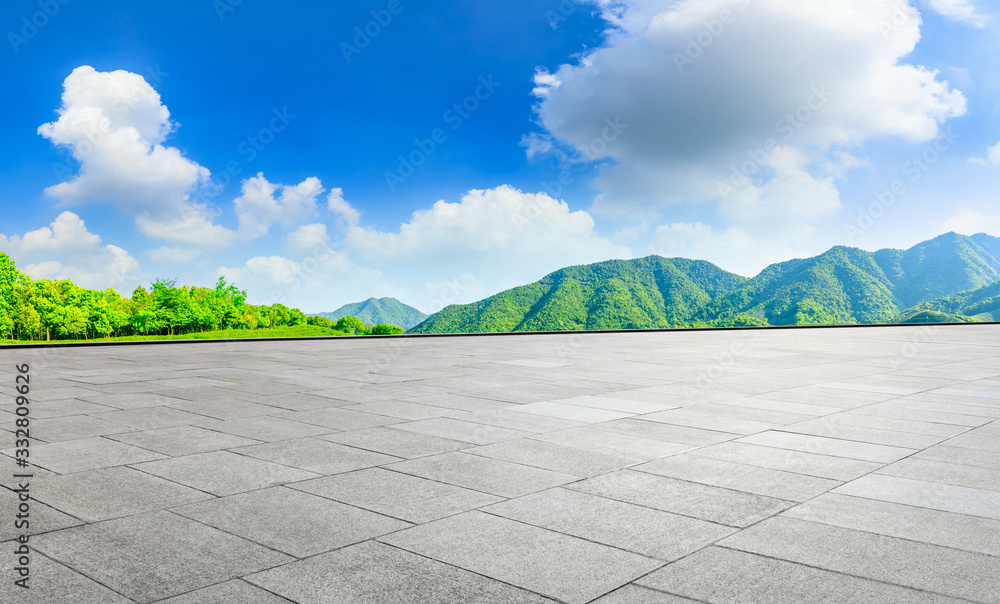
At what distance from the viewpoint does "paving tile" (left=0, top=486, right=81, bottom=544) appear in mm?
4285

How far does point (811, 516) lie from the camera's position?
4758 millimetres

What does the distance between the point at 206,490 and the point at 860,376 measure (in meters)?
13.0

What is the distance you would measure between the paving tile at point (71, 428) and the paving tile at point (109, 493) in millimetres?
1846

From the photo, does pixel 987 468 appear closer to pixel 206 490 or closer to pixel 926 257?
pixel 206 490

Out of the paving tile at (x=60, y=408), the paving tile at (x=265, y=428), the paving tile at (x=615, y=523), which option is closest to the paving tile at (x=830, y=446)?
the paving tile at (x=615, y=523)

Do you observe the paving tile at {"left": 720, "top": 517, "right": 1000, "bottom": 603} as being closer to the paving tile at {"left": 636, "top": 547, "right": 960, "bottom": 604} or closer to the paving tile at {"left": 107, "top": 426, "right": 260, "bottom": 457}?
the paving tile at {"left": 636, "top": 547, "right": 960, "bottom": 604}

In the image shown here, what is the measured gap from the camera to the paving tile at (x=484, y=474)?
5.45 meters

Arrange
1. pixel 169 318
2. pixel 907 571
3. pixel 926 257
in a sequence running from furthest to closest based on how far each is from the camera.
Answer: pixel 926 257 < pixel 169 318 < pixel 907 571

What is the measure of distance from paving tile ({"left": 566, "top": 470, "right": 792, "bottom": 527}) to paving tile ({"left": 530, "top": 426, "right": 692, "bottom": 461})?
0.81m

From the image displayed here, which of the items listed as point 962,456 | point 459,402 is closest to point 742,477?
point 962,456

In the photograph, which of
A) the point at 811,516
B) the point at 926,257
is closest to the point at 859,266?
the point at 926,257

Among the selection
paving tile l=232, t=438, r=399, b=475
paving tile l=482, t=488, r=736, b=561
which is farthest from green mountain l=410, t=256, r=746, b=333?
paving tile l=482, t=488, r=736, b=561

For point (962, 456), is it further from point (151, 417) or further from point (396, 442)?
point (151, 417)

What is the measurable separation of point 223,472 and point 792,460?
5.58m
